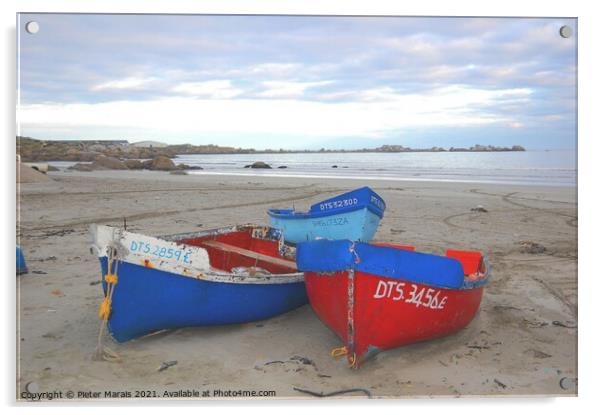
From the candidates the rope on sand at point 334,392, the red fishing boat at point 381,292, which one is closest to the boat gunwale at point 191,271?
the red fishing boat at point 381,292

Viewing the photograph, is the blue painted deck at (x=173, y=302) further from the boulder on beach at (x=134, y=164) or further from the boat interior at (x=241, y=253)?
the boulder on beach at (x=134, y=164)

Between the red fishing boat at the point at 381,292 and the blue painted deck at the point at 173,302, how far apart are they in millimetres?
715

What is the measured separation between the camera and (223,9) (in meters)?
3.60

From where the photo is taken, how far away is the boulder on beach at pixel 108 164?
22.7m

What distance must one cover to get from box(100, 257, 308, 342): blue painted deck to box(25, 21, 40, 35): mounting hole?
1.66 metres

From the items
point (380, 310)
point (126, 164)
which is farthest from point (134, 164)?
point (380, 310)

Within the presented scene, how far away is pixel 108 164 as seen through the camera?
23.9 meters

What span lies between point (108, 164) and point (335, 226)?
19655 mm

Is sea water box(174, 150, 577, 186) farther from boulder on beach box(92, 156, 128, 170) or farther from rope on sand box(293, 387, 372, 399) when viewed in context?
rope on sand box(293, 387, 372, 399)

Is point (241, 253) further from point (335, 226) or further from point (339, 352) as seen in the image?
point (339, 352)

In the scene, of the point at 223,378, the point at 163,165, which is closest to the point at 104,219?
the point at 223,378

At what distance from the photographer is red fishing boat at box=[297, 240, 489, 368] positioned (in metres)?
3.71

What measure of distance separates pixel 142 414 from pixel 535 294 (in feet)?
13.5
